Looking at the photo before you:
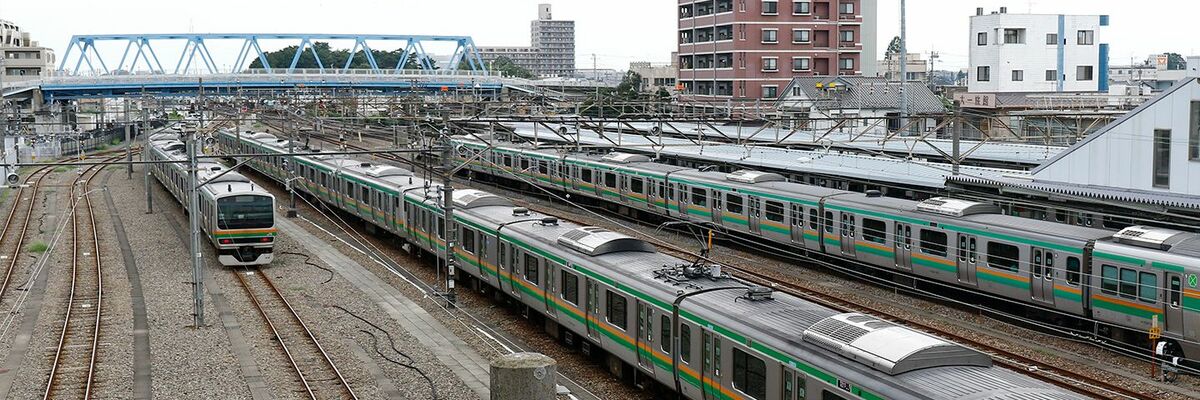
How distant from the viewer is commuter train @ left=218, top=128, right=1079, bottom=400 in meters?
9.83

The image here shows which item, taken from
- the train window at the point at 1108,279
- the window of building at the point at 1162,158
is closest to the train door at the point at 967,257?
the train window at the point at 1108,279

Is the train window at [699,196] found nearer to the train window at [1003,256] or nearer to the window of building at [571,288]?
the train window at [1003,256]

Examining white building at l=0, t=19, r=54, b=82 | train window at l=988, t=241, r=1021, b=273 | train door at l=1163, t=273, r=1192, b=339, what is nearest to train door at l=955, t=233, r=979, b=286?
train window at l=988, t=241, r=1021, b=273

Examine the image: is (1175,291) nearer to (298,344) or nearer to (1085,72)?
(298,344)

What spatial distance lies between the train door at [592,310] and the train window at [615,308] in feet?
1.14

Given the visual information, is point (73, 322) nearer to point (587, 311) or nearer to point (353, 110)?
point (587, 311)

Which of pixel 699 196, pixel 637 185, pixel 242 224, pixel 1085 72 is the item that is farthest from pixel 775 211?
pixel 1085 72

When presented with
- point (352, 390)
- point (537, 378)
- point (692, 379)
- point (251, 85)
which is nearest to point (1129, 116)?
point (692, 379)

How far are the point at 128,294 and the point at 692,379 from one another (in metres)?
14.8

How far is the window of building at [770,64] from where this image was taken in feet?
207

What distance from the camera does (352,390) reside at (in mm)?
15703

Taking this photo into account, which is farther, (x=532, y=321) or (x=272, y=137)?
(x=272, y=137)

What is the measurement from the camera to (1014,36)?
52.3m

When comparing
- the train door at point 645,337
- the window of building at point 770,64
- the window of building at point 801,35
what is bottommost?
the train door at point 645,337
